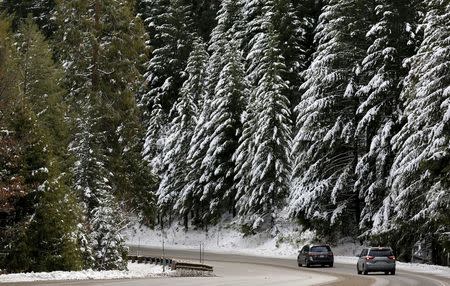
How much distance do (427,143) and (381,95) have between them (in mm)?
7827

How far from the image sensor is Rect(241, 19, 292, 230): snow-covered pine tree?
164 ft

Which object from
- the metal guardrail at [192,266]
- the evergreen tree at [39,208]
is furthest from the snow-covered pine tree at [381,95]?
the evergreen tree at [39,208]

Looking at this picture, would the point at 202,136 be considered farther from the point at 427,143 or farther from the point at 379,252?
the point at 379,252

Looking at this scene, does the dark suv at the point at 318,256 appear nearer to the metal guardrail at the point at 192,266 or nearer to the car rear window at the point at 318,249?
the car rear window at the point at 318,249

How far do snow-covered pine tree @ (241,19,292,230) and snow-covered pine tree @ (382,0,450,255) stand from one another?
14.9 metres

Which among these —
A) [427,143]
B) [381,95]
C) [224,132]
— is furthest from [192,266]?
[224,132]

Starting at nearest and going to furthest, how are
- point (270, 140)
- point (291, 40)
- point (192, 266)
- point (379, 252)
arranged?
point (379, 252) < point (192, 266) < point (270, 140) < point (291, 40)

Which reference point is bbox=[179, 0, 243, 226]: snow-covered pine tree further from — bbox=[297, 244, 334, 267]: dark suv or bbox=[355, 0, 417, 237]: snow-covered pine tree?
bbox=[297, 244, 334, 267]: dark suv

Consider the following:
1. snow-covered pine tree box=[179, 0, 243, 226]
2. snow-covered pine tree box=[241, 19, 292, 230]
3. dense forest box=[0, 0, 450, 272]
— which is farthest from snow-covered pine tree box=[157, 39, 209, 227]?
snow-covered pine tree box=[241, 19, 292, 230]

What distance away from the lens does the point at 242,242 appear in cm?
5581

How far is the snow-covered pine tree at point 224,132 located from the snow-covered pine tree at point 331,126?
31.5 ft

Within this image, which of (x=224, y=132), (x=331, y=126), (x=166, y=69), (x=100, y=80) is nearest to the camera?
(x=100, y=80)

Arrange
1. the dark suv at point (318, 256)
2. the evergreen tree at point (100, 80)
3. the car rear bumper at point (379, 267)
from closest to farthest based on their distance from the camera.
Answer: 1. the car rear bumper at point (379, 267)
2. the evergreen tree at point (100, 80)
3. the dark suv at point (318, 256)

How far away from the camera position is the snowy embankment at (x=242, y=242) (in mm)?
46000
